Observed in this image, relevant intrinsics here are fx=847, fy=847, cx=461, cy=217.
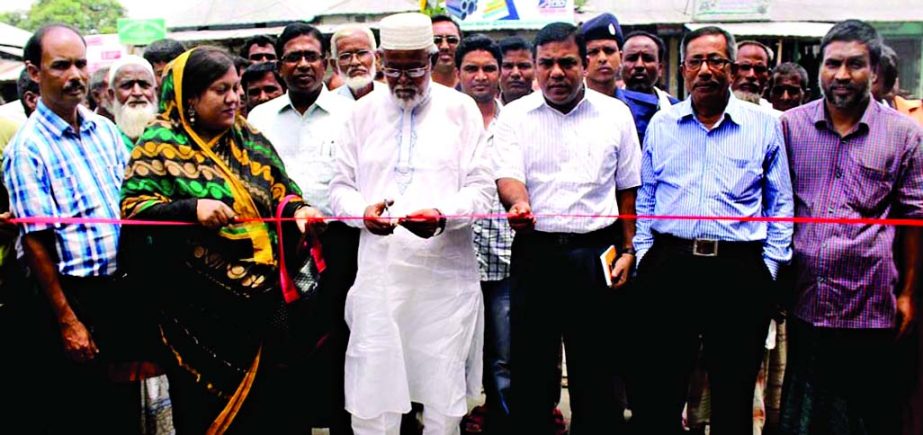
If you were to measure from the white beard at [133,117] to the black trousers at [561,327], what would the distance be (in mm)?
2282

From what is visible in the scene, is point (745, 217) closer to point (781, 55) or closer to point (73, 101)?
point (73, 101)

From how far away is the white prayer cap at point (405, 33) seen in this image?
3.64 m

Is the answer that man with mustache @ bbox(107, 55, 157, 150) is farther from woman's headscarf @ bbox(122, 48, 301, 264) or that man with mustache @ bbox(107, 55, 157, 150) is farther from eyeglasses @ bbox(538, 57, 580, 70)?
eyeglasses @ bbox(538, 57, 580, 70)

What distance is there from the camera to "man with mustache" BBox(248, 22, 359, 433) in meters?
4.12

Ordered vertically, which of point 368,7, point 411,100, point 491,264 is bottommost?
point 491,264

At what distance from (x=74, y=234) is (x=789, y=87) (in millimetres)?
4608

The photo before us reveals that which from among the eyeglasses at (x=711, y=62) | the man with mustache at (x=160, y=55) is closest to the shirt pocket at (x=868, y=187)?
the eyeglasses at (x=711, y=62)

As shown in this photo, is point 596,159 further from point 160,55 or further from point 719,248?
point 160,55

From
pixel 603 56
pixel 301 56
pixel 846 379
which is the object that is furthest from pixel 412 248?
pixel 846 379

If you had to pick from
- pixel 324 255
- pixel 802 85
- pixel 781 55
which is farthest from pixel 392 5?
pixel 324 255

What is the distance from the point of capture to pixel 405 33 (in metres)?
3.64

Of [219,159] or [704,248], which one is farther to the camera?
[704,248]

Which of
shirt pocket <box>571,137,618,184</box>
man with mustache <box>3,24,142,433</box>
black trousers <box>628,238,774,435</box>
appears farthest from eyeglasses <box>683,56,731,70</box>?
man with mustache <box>3,24,142,433</box>

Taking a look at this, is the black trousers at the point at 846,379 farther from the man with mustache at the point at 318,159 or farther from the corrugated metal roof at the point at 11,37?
the corrugated metal roof at the point at 11,37
